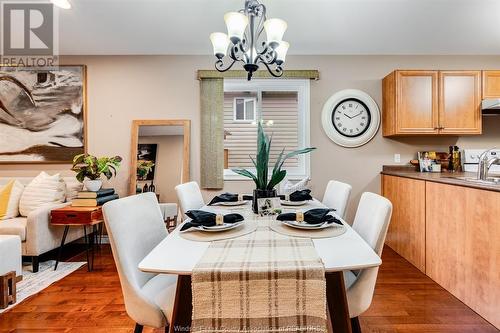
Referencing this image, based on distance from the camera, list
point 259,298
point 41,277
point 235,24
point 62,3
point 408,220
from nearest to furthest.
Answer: point 259,298 → point 235,24 → point 62,3 → point 41,277 → point 408,220

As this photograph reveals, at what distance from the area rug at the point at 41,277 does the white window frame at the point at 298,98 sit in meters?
1.90

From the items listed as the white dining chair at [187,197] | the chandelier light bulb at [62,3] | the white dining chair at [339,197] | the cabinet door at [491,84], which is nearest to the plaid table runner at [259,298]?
the white dining chair at [339,197]

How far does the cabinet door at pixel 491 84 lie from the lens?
3143 millimetres

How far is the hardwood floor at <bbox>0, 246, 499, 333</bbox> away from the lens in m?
1.78

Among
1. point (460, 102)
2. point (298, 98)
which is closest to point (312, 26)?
point (298, 98)

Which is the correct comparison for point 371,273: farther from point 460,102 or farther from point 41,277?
point 460,102

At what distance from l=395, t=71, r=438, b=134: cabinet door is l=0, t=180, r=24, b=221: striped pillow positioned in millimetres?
4214

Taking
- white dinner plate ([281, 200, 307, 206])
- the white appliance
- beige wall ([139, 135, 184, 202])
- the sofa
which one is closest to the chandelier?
white dinner plate ([281, 200, 307, 206])

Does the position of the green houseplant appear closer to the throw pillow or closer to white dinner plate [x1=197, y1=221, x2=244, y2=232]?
the throw pillow

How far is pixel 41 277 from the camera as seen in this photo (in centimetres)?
252

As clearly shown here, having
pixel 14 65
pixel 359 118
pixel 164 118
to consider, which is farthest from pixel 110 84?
pixel 359 118

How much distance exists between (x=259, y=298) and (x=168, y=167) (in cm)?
287

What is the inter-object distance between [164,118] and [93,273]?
189 cm

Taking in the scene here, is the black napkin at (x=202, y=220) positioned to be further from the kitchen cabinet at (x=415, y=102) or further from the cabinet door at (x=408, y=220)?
the kitchen cabinet at (x=415, y=102)
